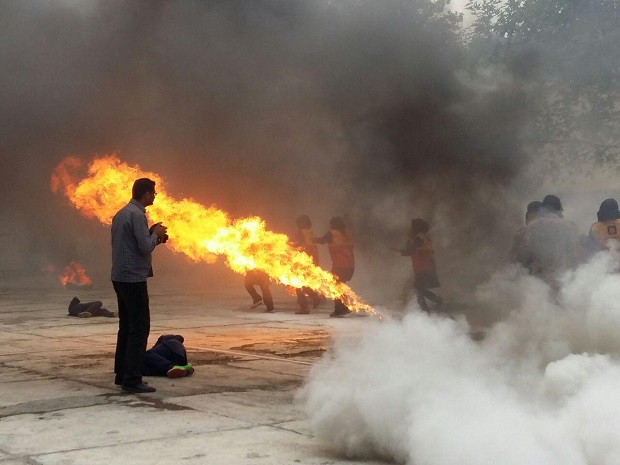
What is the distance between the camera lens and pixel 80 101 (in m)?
11.0

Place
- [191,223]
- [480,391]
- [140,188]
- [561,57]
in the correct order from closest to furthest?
1. [480,391]
2. [140,188]
3. [191,223]
4. [561,57]

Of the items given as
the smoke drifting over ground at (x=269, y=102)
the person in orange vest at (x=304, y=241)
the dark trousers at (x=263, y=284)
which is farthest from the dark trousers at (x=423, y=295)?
the dark trousers at (x=263, y=284)

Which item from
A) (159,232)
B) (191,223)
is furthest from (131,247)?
(191,223)

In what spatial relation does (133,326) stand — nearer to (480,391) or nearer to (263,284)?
(480,391)

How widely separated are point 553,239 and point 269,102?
14.4 feet

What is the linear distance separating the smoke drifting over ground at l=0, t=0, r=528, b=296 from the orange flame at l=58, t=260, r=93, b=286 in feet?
24.4

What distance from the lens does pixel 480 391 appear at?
4285mm

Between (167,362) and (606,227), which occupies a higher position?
(606,227)

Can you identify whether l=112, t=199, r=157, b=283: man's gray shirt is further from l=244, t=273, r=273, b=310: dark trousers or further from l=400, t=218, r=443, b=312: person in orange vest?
l=244, t=273, r=273, b=310: dark trousers

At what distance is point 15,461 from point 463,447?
7.79ft

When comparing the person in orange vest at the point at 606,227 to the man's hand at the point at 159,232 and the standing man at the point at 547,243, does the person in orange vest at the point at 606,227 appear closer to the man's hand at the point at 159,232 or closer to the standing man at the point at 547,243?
the standing man at the point at 547,243

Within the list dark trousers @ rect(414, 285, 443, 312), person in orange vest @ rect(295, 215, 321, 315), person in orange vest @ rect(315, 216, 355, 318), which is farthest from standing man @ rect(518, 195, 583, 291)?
person in orange vest @ rect(295, 215, 321, 315)

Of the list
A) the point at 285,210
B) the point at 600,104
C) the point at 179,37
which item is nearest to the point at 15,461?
the point at 179,37

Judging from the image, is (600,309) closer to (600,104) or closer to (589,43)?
(589,43)
